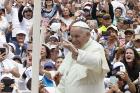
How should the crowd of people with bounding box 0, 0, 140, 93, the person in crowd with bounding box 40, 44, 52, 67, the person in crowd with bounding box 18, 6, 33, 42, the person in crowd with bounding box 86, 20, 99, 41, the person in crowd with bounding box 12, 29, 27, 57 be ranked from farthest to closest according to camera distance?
1. the person in crowd with bounding box 18, 6, 33, 42
2. the person in crowd with bounding box 86, 20, 99, 41
3. the person in crowd with bounding box 12, 29, 27, 57
4. the person in crowd with bounding box 40, 44, 52, 67
5. the crowd of people with bounding box 0, 0, 140, 93

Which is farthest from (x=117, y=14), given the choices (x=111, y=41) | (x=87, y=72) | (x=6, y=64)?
(x=87, y=72)

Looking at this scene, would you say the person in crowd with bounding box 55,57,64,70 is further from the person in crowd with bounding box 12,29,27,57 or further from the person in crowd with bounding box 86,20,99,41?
the person in crowd with bounding box 86,20,99,41

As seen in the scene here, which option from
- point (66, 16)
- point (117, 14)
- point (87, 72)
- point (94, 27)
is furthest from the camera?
point (66, 16)

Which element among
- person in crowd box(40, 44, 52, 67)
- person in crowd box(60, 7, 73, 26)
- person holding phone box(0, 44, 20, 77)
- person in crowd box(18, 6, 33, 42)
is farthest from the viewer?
person in crowd box(60, 7, 73, 26)

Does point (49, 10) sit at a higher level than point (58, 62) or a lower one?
higher

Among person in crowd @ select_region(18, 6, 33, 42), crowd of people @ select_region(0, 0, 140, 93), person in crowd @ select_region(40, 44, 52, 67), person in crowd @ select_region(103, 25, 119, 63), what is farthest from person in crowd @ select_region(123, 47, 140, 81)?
person in crowd @ select_region(18, 6, 33, 42)

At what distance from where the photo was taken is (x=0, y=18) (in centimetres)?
1245

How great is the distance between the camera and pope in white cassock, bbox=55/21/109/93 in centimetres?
566

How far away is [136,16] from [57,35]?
2.29 m

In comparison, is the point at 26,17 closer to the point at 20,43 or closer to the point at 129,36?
the point at 20,43

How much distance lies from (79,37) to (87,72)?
15.1 inches

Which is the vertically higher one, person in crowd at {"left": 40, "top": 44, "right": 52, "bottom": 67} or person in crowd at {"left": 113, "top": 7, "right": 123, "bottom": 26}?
person in crowd at {"left": 113, "top": 7, "right": 123, "bottom": 26}

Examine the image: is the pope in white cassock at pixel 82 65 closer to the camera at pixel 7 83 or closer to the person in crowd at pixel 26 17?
the camera at pixel 7 83

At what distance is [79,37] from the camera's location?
19.2 ft
